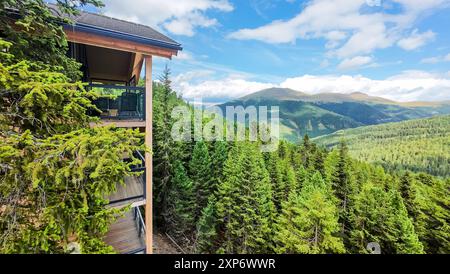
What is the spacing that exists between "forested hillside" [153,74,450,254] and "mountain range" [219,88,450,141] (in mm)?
86834

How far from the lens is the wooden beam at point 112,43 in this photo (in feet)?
15.1

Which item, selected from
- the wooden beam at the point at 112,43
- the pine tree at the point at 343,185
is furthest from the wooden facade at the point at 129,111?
the pine tree at the point at 343,185

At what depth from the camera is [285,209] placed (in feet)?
48.3

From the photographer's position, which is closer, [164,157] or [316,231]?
[316,231]

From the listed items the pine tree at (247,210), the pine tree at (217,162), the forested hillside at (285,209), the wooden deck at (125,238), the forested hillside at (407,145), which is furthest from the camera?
the forested hillside at (407,145)

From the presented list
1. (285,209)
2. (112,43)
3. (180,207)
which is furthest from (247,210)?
(112,43)

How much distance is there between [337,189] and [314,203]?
666 cm

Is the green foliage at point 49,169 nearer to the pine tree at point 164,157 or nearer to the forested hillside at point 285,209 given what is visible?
the forested hillside at point 285,209

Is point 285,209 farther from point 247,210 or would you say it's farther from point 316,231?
point 316,231

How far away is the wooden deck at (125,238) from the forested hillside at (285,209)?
7.58 metres

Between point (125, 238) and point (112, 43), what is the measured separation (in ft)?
17.9

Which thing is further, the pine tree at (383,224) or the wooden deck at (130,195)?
the pine tree at (383,224)
